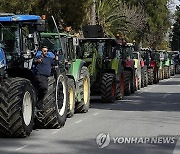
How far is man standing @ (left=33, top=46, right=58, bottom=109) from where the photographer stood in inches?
452

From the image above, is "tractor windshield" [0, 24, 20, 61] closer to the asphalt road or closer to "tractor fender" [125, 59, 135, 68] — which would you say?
the asphalt road

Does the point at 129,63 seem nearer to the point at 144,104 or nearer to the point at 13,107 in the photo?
the point at 144,104

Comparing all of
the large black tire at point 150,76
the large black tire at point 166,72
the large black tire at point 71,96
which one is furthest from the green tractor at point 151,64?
the large black tire at point 71,96

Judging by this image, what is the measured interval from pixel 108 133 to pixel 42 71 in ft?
6.82

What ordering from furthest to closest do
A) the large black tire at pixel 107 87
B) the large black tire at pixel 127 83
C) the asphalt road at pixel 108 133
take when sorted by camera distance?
the large black tire at pixel 127 83
the large black tire at pixel 107 87
the asphalt road at pixel 108 133

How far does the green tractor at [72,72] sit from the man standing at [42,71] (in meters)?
1.93

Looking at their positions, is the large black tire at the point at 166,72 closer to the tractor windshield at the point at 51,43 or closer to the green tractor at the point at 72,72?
the green tractor at the point at 72,72

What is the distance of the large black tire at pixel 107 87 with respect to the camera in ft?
61.2

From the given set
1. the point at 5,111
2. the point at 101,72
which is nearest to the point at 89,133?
the point at 5,111

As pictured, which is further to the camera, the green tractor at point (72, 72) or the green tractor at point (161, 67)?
the green tractor at point (161, 67)

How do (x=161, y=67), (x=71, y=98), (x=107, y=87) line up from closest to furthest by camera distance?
(x=71, y=98) < (x=107, y=87) < (x=161, y=67)

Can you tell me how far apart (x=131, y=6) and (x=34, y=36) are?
5323 centimetres

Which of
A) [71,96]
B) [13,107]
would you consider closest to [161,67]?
[71,96]

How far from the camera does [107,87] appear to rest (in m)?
18.6
